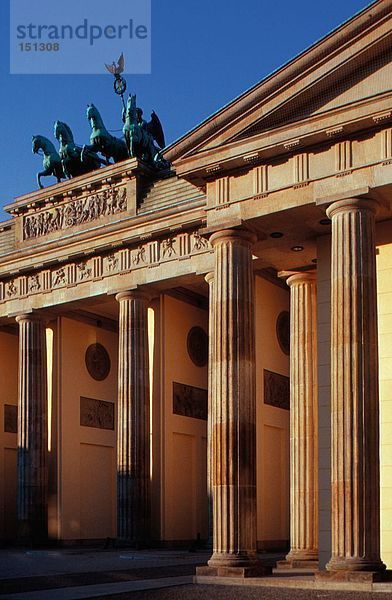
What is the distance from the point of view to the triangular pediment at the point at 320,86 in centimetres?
2658

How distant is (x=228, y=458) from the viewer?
2811cm

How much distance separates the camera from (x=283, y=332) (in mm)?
47344

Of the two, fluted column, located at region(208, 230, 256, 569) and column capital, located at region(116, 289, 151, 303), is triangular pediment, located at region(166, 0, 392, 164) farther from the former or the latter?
column capital, located at region(116, 289, 151, 303)

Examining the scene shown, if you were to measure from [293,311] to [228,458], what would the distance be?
7.22 metres

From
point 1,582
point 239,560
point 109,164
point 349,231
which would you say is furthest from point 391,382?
point 109,164

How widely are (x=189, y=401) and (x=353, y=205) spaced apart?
2252cm

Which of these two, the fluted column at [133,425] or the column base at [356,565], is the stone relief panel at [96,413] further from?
the column base at [356,565]

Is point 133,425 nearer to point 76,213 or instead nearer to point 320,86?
point 76,213

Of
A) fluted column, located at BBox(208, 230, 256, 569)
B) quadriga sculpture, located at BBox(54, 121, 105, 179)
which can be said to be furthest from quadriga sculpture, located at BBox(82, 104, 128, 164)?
fluted column, located at BBox(208, 230, 256, 569)

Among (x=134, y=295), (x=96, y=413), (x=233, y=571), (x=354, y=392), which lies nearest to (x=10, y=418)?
(x=96, y=413)

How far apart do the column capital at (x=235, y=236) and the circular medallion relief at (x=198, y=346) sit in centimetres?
1916

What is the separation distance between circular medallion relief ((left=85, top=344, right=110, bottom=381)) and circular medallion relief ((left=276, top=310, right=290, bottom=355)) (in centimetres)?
971

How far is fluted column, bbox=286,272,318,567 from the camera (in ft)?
104

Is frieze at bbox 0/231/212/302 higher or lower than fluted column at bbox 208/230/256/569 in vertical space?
higher
